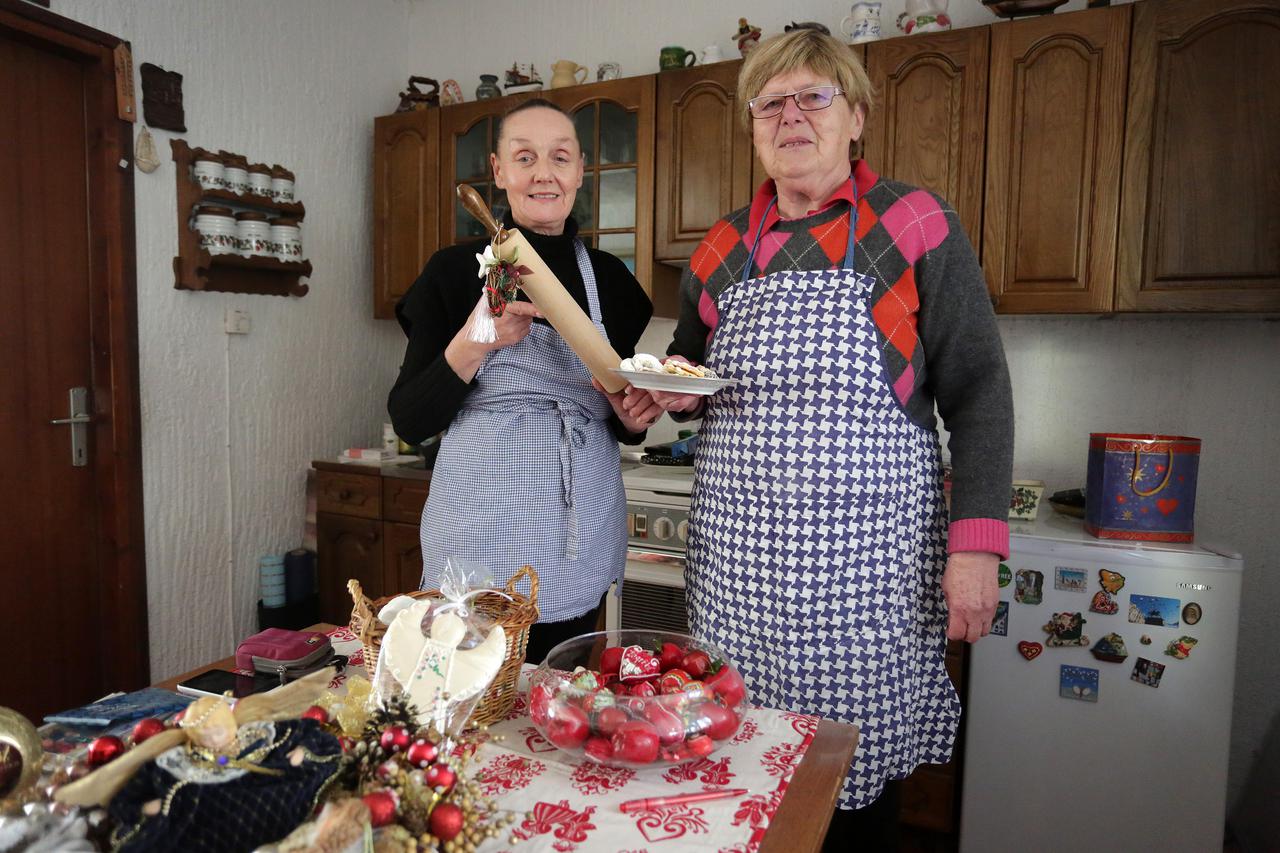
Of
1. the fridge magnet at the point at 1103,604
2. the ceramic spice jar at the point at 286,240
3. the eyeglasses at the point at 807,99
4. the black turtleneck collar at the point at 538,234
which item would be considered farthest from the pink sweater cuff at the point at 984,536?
the ceramic spice jar at the point at 286,240

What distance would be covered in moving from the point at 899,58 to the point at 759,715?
1.93 metres

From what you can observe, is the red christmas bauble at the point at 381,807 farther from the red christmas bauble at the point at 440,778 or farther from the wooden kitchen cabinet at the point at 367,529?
the wooden kitchen cabinet at the point at 367,529

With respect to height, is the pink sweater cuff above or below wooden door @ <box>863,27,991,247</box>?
below

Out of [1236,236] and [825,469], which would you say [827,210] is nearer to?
[825,469]

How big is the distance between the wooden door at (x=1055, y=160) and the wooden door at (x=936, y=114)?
1.3 inches

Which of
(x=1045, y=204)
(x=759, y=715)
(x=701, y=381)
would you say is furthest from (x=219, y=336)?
(x=1045, y=204)

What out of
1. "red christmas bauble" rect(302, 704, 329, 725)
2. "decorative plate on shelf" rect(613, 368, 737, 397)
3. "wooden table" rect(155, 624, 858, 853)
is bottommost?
"wooden table" rect(155, 624, 858, 853)

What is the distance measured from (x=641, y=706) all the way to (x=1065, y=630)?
1465 millimetres

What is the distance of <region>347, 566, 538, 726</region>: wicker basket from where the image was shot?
80 centimetres

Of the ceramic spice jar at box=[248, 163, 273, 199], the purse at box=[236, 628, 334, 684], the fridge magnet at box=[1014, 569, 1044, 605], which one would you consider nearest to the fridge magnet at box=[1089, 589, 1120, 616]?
the fridge magnet at box=[1014, 569, 1044, 605]

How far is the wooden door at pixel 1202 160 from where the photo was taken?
1.84 metres

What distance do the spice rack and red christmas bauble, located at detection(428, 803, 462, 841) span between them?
2.24 metres

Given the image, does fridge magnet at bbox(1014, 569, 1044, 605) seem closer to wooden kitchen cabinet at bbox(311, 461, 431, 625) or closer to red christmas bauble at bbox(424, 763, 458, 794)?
red christmas bauble at bbox(424, 763, 458, 794)

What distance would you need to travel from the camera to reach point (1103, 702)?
1.79 metres
